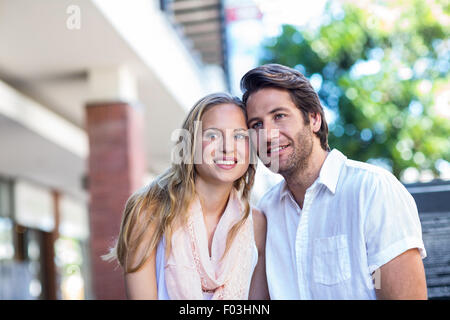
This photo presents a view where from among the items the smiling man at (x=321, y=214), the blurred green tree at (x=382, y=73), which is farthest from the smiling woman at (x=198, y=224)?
the blurred green tree at (x=382, y=73)

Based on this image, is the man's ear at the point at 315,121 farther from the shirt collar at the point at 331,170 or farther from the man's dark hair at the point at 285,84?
the shirt collar at the point at 331,170

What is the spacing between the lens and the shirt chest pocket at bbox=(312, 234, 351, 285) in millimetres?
1944

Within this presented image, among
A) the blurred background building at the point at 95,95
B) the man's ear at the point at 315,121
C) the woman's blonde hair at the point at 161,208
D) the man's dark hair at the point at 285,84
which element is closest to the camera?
the woman's blonde hair at the point at 161,208

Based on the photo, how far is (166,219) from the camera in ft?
6.51

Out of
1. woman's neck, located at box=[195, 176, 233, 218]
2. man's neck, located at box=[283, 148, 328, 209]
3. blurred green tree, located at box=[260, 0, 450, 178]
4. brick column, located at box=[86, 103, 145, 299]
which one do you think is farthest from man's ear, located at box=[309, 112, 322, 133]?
blurred green tree, located at box=[260, 0, 450, 178]

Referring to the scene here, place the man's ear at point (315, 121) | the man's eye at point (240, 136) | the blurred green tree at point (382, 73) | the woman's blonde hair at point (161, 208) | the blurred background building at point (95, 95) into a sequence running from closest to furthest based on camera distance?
the woman's blonde hair at point (161, 208)
the man's eye at point (240, 136)
the man's ear at point (315, 121)
the blurred background building at point (95, 95)
the blurred green tree at point (382, 73)

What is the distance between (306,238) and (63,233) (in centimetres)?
1333

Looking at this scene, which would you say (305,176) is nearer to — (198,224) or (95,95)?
(198,224)

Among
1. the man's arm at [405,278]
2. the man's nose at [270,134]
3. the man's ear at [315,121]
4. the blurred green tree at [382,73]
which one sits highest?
the blurred green tree at [382,73]

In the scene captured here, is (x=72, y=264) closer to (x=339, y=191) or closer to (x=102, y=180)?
(x=102, y=180)

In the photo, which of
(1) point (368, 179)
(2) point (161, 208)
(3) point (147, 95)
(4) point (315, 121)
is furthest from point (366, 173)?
(3) point (147, 95)

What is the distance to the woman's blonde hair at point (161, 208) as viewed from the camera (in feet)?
6.38

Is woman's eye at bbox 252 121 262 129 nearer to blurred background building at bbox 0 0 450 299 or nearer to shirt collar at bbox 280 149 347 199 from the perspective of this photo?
shirt collar at bbox 280 149 347 199

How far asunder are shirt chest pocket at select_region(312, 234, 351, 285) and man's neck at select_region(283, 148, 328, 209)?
0.97ft
